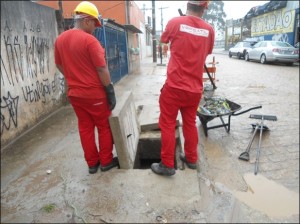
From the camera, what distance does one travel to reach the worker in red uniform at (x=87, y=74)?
9.04 feet

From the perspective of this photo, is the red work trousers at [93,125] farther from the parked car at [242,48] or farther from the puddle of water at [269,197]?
the parked car at [242,48]

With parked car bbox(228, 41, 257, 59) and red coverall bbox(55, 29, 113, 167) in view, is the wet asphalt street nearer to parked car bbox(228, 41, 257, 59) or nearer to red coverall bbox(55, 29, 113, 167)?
red coverall bbox(55, 29, 113, 167)

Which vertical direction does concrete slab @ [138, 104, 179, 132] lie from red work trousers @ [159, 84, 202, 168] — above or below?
below

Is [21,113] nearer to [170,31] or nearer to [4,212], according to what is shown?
[4,212]

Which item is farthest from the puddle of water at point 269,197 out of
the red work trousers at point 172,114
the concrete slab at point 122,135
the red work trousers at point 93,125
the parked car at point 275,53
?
the parked car at point 275,53

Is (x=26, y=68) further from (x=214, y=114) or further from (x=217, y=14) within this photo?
(x=217, y=14)

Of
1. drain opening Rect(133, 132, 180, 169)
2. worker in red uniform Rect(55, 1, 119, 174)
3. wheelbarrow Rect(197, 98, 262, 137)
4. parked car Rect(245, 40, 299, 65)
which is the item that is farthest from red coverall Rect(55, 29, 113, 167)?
parked car Rect(245, 40, 299, 65)

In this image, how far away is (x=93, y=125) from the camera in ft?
10.4

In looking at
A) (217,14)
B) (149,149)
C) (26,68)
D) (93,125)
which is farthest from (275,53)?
(217,14)

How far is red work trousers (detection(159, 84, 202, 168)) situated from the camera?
9.69ft

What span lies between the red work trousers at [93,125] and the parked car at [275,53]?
13.1m

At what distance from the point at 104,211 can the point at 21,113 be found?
2.94 metres

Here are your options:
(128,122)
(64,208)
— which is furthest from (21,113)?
(64,208)

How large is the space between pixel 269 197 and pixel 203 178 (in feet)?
2.59
